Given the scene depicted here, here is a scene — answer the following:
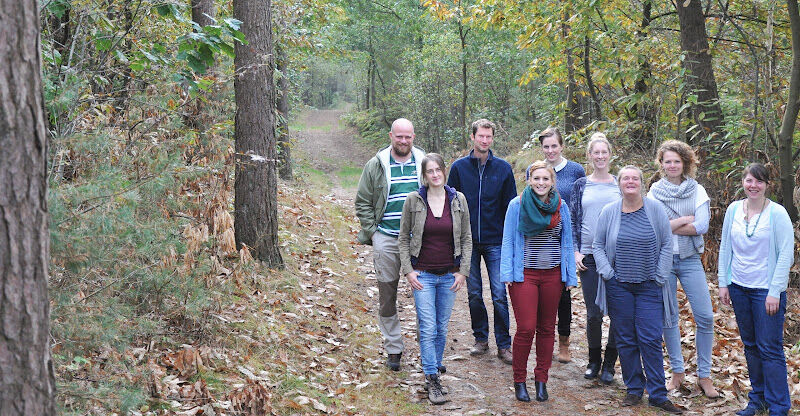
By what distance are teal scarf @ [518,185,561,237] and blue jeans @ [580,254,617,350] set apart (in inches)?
31.6

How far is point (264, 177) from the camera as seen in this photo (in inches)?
333

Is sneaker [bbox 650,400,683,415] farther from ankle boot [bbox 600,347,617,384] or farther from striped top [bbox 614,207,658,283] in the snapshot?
striped top [bbox 614,207,658,283]

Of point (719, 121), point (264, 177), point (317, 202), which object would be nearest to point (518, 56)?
point (317, 202)

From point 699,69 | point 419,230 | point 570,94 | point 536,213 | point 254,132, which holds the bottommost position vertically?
point 419,230

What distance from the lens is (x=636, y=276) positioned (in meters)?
5.71

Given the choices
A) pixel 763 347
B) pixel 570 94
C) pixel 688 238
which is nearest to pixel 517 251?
pixel 688 238

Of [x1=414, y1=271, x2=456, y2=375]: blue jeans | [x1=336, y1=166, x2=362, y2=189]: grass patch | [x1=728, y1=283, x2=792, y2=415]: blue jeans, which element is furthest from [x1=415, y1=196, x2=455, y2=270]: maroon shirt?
[x1=336, y1=166, x2=362, y2=189]: grass patch

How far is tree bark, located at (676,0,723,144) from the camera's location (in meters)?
10.2

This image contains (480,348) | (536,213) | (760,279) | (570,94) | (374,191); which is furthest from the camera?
(570,94)

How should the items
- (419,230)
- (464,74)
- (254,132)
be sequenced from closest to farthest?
1. (419,230)
2. (254,132)
3. (464,74)

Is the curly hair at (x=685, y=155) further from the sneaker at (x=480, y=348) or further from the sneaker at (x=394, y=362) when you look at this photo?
the sneaker at (x=394, y=362)

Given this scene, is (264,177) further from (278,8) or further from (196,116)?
(278,8)

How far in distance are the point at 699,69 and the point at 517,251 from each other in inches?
249

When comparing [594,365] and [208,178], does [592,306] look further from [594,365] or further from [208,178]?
[208,178]
